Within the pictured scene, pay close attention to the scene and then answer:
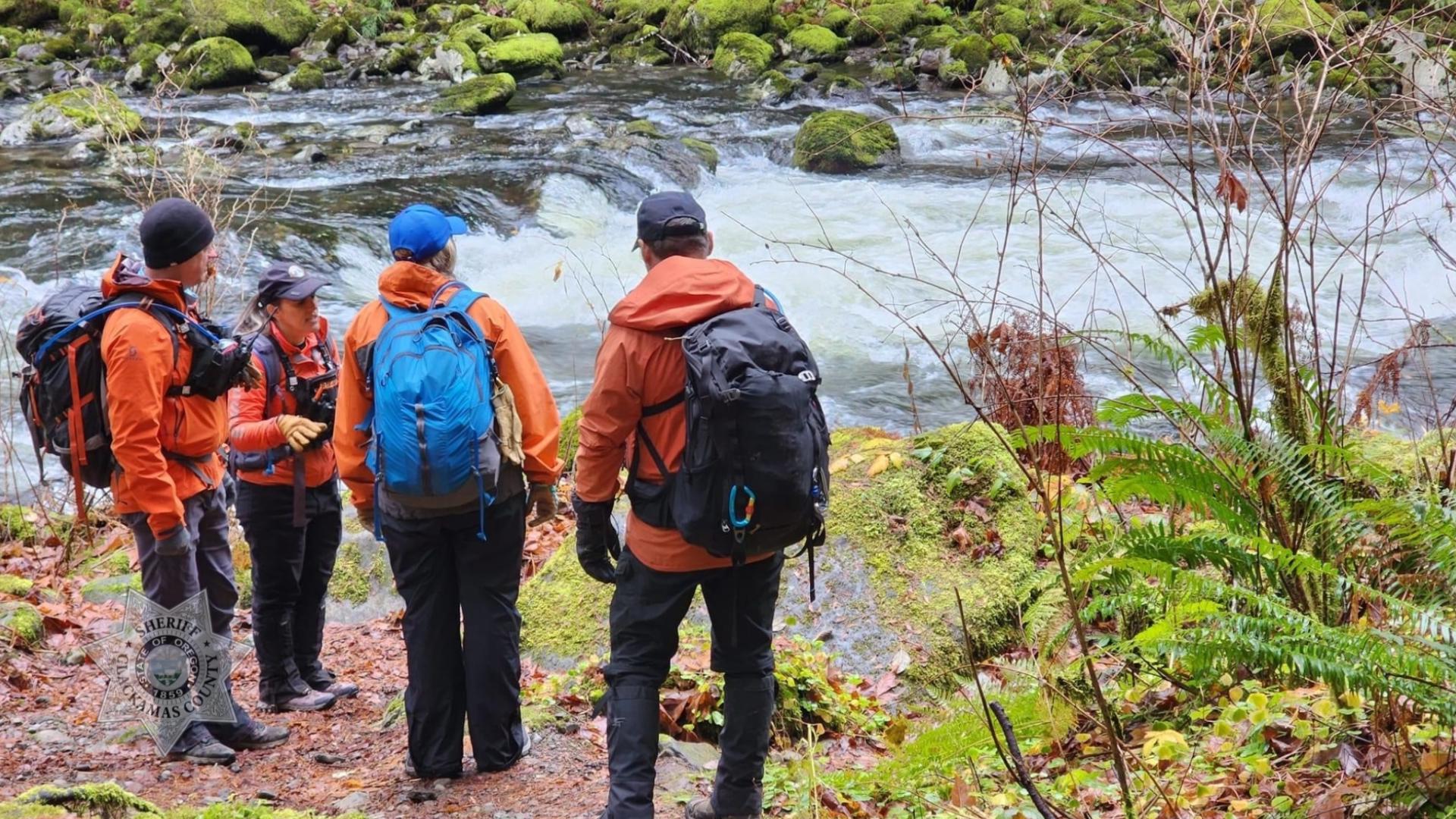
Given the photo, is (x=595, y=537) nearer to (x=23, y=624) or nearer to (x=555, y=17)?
(x=23, y=624)

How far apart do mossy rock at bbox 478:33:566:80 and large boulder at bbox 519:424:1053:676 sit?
67.5ft

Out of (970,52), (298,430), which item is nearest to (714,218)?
(970,52)

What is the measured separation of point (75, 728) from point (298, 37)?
83.9 ft

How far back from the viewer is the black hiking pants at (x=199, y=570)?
4.43m

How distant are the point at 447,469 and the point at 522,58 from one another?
22823 mm

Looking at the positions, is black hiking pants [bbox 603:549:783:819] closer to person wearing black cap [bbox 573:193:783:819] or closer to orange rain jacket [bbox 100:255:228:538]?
person wearing black cap [bbox 573:193:783:819]

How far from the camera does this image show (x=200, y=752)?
15.1 feet

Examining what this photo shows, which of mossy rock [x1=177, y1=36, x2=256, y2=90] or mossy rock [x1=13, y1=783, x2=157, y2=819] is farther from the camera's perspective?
mossy rock [x1=177, y1=36, x2=256, y2=90]

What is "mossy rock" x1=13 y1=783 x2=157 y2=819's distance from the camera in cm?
291

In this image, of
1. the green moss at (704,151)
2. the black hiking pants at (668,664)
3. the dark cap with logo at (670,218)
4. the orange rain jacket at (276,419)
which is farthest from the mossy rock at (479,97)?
the black hiking pants at (668,664)

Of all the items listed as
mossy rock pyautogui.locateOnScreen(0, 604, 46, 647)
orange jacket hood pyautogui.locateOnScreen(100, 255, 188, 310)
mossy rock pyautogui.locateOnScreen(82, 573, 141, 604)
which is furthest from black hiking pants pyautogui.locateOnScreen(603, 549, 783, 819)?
mossy rock pyautogui.locateOnScreen(82, 573, 141, 604)

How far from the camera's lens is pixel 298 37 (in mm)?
27328

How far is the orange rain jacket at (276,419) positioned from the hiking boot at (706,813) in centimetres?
222

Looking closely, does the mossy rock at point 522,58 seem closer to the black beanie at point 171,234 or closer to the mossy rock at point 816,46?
the mossy rock at point 816,46
